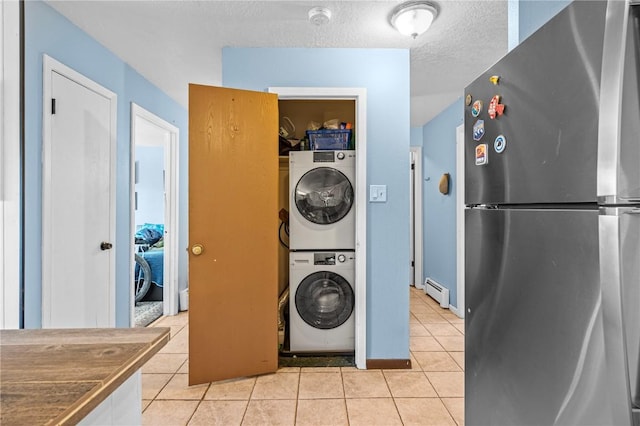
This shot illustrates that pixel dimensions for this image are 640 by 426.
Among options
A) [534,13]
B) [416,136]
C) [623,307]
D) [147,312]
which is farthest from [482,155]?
[416,136]

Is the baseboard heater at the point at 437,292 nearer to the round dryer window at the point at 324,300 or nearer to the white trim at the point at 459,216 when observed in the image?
the white trim at the point at 459,216

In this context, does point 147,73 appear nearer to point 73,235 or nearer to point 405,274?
point 73,235

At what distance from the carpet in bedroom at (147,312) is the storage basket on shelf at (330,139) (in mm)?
2597

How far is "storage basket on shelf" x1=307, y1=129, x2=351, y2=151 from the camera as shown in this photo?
2.74 metres

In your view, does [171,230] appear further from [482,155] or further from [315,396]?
[482,155]

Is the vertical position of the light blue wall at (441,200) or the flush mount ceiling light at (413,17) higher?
the flush mount ceiling light at (413,17)

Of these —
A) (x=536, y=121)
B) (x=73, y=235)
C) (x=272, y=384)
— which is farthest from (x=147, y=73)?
(x=536, y=121)

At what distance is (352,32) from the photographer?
7.36 feet

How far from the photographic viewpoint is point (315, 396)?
2072 mm

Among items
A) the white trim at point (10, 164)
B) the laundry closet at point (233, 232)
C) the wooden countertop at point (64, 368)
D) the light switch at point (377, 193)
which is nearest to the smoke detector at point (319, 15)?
the laundry closet at point (233, 232)

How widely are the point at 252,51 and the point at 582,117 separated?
7.80 feet

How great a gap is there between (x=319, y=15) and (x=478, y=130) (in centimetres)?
148

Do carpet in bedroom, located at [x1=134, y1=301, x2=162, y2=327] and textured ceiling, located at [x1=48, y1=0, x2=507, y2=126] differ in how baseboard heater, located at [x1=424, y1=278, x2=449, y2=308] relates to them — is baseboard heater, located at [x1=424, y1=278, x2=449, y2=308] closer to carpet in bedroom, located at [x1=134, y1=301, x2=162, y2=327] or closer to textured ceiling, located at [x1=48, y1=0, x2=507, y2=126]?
textured ceiling, located at [x1=48, y1=0, x2=507, y2=126]

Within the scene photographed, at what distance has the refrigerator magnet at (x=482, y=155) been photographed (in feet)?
3.25
